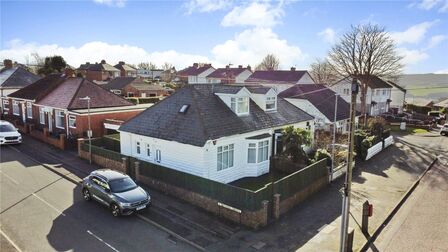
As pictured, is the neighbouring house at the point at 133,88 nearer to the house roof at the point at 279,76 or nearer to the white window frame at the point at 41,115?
the house roof at the point at 279,76

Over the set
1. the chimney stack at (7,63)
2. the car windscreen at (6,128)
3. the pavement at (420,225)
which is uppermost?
the chimney stack at (7,63)

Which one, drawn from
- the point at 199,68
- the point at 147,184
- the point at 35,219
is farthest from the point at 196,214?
the point at 199,68

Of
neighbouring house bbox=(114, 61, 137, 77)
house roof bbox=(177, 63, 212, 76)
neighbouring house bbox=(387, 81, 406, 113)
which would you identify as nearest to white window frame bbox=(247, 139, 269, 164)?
neighbouring house bbox=(387, 81, 406, 113)

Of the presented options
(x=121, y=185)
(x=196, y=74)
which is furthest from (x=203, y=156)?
(x=196, y=74)

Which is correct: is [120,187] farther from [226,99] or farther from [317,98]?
[317,98]

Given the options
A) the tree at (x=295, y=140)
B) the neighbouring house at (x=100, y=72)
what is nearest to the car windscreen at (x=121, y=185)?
the tree at (x=295, y=140)

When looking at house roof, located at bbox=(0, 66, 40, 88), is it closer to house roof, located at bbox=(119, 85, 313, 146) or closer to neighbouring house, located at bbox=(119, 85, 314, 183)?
neighbouring house, located at bbox=(119, 85, 314, 183)
